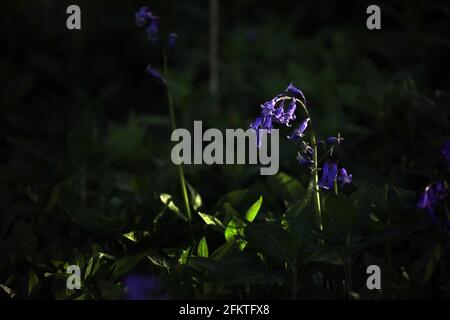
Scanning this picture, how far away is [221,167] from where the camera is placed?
10.4 ft

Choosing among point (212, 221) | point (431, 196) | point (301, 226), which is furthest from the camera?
point (212, 221)

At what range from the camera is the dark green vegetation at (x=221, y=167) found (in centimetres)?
219

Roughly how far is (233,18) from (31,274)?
150 inches

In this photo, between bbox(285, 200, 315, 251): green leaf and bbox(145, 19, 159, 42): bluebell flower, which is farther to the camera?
bbox(145, 19, 159, 42): bluebell flower

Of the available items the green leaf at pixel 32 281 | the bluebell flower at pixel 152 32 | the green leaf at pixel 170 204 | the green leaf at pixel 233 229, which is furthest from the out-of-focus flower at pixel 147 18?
the green leaf at pixel 32 281

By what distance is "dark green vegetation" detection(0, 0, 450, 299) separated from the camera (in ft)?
7.17

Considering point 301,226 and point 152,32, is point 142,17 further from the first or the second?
point 301,226

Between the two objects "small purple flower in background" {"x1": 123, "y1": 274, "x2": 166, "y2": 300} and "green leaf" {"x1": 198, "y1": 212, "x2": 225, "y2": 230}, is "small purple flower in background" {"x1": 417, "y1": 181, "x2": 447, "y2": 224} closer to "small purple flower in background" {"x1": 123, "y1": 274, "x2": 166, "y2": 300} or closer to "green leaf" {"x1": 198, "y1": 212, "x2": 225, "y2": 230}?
"green leaf" {"x1": 198, "y1": 212, "x2": 225, "y2": 230}

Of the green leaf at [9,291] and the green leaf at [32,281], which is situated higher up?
the green leaf at [32,281]

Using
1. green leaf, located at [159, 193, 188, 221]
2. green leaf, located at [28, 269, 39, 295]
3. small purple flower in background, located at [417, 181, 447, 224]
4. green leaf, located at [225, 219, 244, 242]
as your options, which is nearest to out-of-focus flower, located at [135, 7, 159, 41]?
green leaf, located at [159, 193, 188, 221]

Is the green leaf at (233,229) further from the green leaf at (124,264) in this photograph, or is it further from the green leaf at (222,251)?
the green leaf at (124,264)

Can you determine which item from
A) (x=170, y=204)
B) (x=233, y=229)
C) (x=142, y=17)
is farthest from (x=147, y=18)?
(x=233, y=229)
